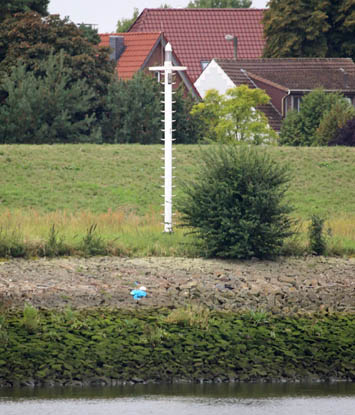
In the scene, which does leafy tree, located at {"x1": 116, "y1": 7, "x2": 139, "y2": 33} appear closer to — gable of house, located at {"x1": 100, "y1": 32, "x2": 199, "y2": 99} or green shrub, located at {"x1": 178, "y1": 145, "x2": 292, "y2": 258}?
gable of house, located at {"x1": 100, "y1": 32, "x2": 199, "y2": 99}

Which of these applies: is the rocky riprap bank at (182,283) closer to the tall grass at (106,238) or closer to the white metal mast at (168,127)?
the tall grass at (106,238)

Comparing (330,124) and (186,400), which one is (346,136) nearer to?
(330,124)

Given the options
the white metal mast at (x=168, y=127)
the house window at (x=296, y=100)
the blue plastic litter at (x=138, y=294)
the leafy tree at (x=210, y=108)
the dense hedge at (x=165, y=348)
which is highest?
the house window at (x=296, y=100)

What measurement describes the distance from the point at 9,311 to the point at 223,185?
19.4 feet

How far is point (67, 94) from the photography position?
140ft

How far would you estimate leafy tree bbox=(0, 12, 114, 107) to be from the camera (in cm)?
4594

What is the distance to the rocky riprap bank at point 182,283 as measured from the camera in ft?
53.3

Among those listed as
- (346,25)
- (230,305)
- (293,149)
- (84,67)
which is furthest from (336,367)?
(346,25)

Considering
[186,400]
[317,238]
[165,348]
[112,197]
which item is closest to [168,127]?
[317,238]

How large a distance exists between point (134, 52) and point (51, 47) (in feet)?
81.2

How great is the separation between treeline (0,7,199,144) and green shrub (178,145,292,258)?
846 inches

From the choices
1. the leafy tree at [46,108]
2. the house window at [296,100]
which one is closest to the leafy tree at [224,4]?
the house window at [296,100]

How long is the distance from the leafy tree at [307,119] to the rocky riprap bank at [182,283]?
33.6m

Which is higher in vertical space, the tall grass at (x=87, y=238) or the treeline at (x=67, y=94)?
the treeline at (x=67, y=94)
